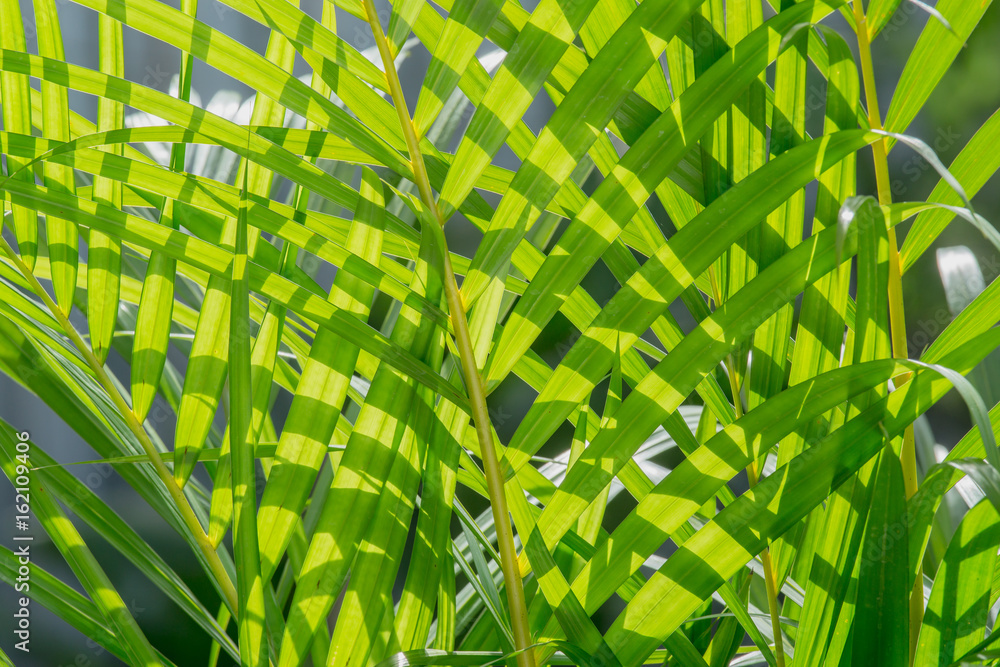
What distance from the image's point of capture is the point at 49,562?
0.96 metres

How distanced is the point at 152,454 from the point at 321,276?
600 mm

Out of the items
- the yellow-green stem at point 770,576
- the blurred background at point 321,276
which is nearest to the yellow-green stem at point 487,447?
the yellow-green stem at point 770,576

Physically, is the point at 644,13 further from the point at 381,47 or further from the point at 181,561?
the point at 181,561

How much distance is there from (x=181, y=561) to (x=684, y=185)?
92 centimetres

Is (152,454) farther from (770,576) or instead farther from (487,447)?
(770,576)

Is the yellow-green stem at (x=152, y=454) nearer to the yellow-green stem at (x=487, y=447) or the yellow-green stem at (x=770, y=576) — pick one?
the yellow-green stem at (x=487, y=447)

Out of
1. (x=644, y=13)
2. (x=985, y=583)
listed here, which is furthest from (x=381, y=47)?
(x=985, y=583)

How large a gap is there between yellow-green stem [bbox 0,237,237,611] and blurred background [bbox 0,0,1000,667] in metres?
0.49

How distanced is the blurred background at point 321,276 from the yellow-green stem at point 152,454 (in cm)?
49

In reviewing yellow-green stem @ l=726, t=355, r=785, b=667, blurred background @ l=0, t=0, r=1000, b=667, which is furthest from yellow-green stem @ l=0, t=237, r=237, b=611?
blurred background @ l=0, t=0, r=1000, b=667

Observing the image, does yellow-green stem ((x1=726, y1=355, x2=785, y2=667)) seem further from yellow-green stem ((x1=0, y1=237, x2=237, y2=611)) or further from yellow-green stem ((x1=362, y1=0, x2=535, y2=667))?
yellow-green stem ((x1=0, y1=237, x2=237, y2=611))

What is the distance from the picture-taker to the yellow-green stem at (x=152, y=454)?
0.45 meters

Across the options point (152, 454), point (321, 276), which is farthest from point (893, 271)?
point (321, 276)

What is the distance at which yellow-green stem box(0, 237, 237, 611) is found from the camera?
17.8 inches
